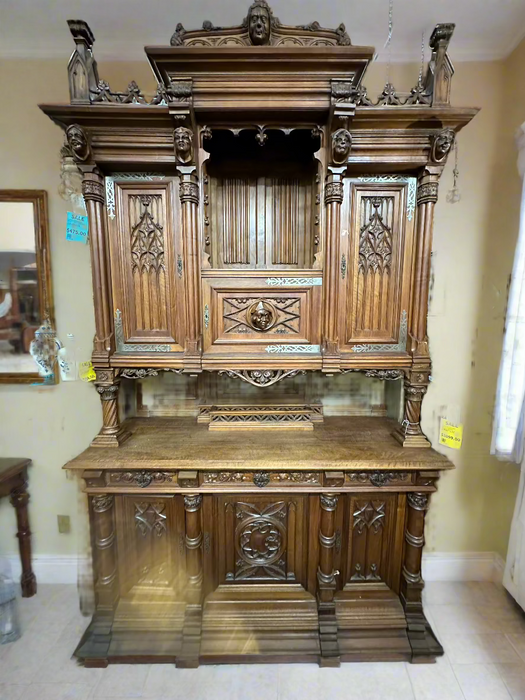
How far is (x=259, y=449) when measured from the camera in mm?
1394

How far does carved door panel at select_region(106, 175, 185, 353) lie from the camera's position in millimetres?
1325

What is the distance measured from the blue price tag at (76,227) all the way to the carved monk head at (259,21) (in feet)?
3.63

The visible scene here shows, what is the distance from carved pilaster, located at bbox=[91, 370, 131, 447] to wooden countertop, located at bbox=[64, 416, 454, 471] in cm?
3

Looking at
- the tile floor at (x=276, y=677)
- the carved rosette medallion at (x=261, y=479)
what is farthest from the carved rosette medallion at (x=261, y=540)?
the tile floor at (x=276, y=677)

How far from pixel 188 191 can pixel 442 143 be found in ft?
3.33

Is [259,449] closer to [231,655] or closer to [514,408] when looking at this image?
[231,655]

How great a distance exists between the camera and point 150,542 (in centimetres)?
141

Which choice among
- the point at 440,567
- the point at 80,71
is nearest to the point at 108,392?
the point at 80,71

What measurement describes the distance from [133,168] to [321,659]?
88.2 inches

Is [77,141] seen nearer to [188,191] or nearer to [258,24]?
[188,191]

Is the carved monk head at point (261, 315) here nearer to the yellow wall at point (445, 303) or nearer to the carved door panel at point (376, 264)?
the carved door panel at point (376, 264)

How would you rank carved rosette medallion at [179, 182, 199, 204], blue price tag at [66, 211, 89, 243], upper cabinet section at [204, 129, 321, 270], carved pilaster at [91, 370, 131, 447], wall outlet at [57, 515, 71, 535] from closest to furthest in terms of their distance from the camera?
carved rosette medallion at [179, 182, 199, 204]
carved pilaster at [91, 370, 131, 447]
upper cabinet section at [204, 129, 321, 270]
blue price tag at [66, 211, 89, 243]
wall outlet at [57, 515, 71, 535]

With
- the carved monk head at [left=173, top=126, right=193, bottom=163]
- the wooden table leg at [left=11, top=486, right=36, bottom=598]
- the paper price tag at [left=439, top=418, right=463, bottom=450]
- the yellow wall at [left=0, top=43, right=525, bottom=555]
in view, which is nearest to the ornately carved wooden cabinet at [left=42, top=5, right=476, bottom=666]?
the carved monk head at [left=173, top=126, right=193, bottom=163]

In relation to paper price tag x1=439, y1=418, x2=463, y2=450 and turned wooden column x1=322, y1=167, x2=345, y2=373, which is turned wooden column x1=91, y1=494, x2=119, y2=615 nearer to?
turned wooden column x1=322, y1=167, x2=345, y2=373
